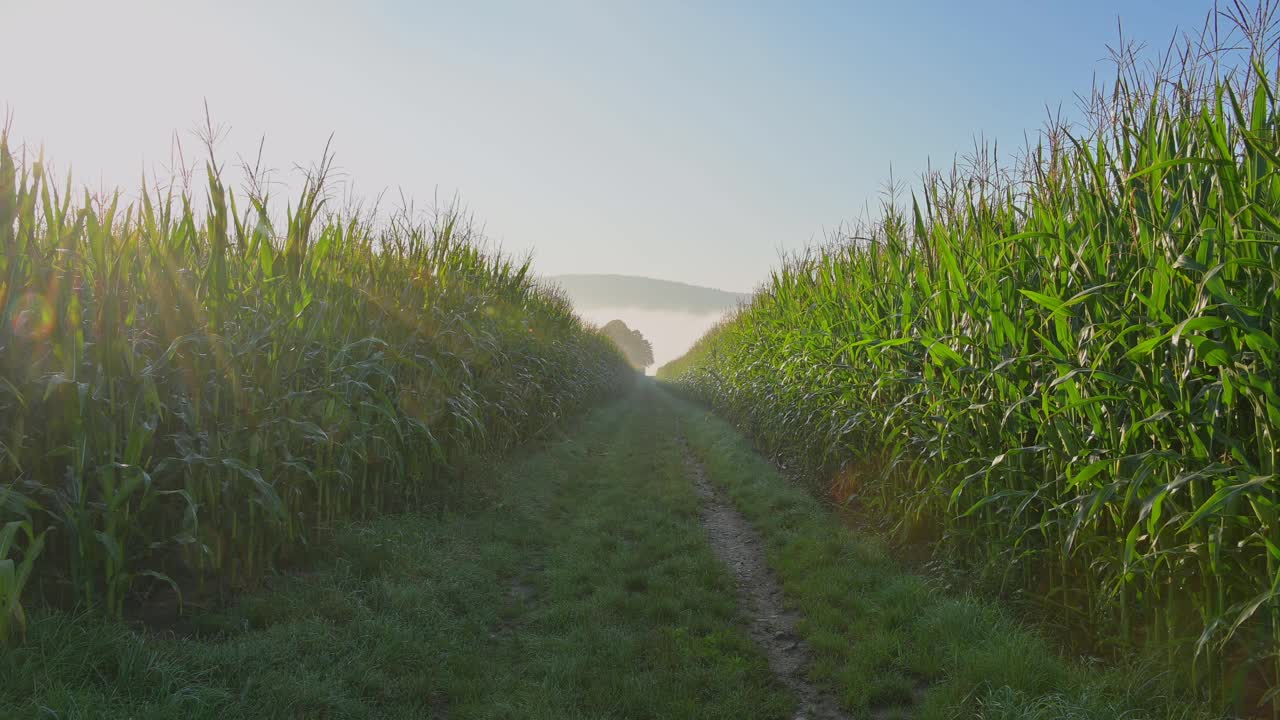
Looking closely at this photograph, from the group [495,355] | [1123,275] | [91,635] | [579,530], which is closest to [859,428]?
[579,530]

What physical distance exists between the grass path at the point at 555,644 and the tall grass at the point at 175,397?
354 mm

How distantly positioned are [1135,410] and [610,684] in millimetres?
2927

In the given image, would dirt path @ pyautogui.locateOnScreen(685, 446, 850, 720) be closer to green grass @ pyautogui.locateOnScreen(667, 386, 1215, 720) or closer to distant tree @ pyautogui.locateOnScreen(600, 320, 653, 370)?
green grass @ pyautogui.locateOnScreen(667, 386, 1215, 720)

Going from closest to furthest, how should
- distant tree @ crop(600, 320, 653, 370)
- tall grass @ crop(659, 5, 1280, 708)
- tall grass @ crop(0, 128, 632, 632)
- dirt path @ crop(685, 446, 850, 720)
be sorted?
tall grass @ crop(659, 5, 1280, 708), tall grass @ crop(0, 128, 632, 632), dirt path @ crop(685, 446, 850, 720), distant tree @ crop(600, 320, 653, 370)

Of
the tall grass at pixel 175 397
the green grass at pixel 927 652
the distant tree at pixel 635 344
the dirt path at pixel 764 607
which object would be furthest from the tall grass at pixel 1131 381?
the distant tree at pixel 635 344

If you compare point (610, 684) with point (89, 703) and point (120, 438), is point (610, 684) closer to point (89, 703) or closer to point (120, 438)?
point (89, 703)

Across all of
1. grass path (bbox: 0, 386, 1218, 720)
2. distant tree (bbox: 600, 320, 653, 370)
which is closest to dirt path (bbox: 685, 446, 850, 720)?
grass path (bbox: 0, 386, 1218, 720)

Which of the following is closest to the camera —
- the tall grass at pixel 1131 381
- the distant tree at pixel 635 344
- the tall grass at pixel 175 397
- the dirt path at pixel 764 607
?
the tall grass at pixel 1131 381

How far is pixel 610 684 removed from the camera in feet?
12.6

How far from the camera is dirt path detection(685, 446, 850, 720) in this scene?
3.77 m

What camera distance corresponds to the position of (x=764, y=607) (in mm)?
5070

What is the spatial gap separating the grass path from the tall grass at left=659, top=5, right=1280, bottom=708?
0.45 m

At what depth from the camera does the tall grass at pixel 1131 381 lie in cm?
257

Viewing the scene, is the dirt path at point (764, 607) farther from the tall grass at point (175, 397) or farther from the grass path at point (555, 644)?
the tall grass at point (175, 397)
